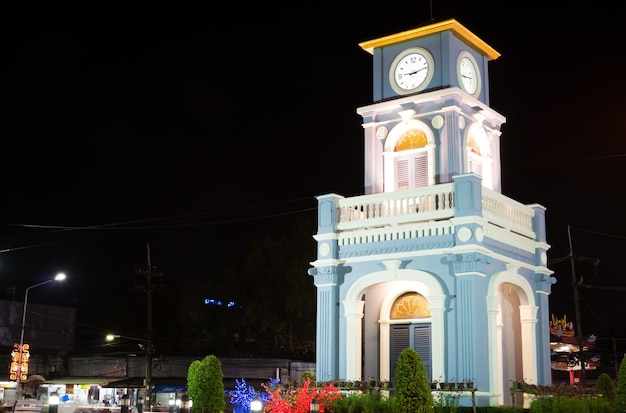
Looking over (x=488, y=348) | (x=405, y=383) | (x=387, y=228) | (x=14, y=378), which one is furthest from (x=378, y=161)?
(x=14, y=378)

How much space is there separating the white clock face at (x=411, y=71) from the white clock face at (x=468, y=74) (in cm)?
94

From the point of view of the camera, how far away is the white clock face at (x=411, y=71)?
24.3 m

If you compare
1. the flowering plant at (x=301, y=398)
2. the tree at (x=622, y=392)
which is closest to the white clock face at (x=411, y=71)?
the flowering plant at (x=301, y=398)

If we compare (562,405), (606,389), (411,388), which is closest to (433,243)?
A: (411,388)

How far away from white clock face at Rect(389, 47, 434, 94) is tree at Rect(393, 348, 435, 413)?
912cm

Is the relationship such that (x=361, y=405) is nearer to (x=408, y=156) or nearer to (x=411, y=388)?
(x=411, y=388)

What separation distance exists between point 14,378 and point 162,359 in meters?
10.4

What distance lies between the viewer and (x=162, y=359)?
161 feet

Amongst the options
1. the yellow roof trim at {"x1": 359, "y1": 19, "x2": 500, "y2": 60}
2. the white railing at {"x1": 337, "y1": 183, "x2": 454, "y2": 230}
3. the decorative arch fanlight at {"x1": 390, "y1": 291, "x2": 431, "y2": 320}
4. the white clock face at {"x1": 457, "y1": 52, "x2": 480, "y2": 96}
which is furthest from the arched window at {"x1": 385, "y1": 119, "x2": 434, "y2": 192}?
the decorative arch fanlight at {"x1": 390, "y1": 291, "x2": 431, "y2": 320}

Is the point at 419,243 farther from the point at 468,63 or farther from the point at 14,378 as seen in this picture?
the point at 14,378

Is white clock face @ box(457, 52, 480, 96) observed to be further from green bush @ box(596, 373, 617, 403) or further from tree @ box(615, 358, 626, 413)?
green bush @ box(596, 373, 617, 403)

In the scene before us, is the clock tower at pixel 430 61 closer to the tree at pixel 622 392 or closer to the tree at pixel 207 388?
A: the tree at pixel 622 392

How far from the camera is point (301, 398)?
19.4 metres

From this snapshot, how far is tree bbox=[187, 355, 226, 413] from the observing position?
22.1m
